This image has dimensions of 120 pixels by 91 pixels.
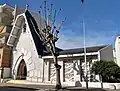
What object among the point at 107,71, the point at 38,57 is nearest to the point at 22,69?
the point at 38,57

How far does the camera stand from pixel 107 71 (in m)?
20.3

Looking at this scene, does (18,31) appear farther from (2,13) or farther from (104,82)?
(104,82)

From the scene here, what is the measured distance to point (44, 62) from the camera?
1115 inches

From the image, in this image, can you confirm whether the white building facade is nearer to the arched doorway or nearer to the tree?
the arched doorway

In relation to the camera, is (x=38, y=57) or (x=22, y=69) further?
(x=22, y=69)

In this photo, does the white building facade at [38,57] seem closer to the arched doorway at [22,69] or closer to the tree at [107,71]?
the arched doorway at [22,69]

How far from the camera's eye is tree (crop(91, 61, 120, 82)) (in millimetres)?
20219

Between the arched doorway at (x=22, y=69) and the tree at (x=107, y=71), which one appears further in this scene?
the arched doorway at (x=22, y=69)

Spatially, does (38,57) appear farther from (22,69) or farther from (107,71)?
(107,71)

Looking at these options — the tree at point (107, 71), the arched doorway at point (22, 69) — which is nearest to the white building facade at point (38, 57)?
the arched doorway at point (22, 69)

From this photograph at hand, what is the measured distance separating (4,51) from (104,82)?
18.9 metres

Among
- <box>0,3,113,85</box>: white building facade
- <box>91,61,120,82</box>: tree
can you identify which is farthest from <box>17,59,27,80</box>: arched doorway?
<box>91,61,120,82</box>: tree

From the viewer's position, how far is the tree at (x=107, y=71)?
20219 mm

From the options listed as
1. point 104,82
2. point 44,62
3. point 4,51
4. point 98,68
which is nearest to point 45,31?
point 98,68
